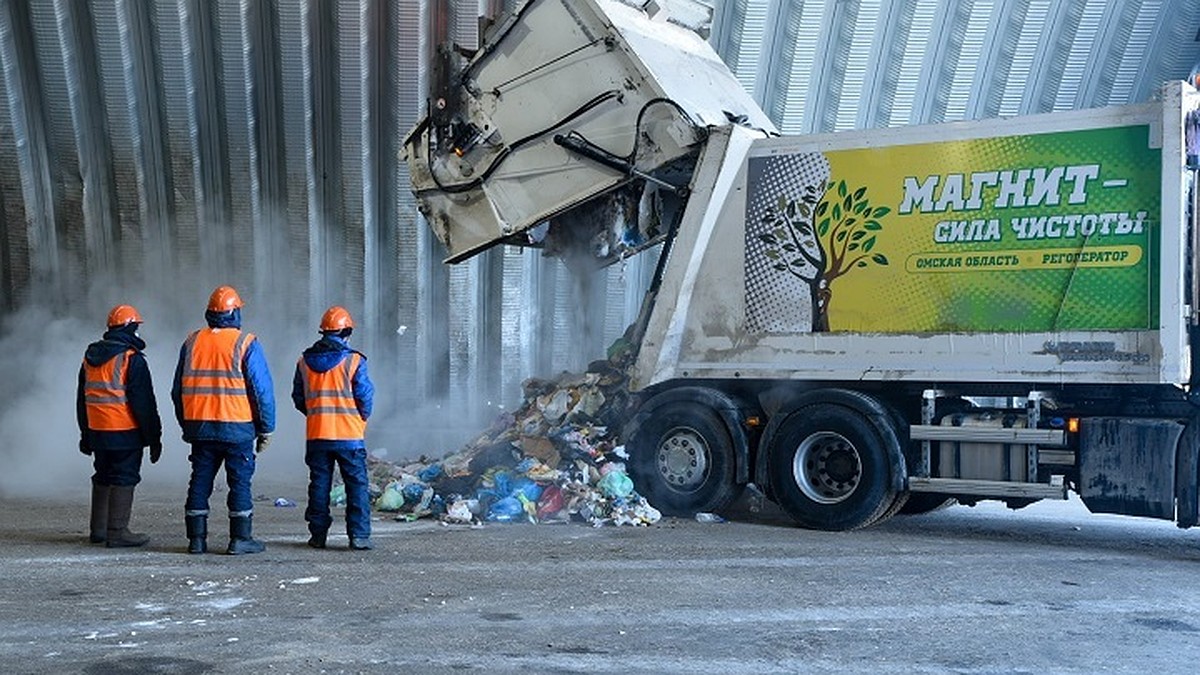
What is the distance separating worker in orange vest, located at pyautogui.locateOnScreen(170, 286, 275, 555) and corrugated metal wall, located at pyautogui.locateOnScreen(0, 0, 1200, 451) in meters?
4.88

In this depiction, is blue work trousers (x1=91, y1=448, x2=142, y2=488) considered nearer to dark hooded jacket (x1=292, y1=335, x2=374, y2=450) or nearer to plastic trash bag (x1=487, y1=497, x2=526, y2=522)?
dark hooded jacket (x1=292, y1=335, x2=374, y2=450)

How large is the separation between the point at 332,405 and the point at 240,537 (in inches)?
33.9

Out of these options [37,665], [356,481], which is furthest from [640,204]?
[37,665]

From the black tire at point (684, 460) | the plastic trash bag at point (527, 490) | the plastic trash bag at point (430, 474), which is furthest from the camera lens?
the plastic trash bag at point (430, 474)

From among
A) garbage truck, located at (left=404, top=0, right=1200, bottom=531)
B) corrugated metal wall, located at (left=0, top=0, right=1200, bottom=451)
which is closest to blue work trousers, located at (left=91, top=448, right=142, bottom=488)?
garbage truck, located at (left=404, top=0, right=1200, bottom=531)

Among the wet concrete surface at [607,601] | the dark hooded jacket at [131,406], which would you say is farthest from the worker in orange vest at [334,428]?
the dark hooded jacket at [131,406]

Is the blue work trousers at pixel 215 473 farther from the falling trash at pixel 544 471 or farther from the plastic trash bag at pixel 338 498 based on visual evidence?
the plastic trash bag at pixel 338 498

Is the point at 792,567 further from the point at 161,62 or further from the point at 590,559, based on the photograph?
the point at 161,62

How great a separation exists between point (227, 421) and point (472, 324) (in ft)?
18.1

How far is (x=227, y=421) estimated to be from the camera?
24.2ft

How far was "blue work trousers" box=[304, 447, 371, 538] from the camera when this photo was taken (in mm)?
7629

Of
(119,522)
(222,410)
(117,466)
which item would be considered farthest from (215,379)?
(119,522)

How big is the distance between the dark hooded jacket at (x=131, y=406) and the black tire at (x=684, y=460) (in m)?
3.24

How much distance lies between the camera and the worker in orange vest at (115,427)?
7746 millimetres
